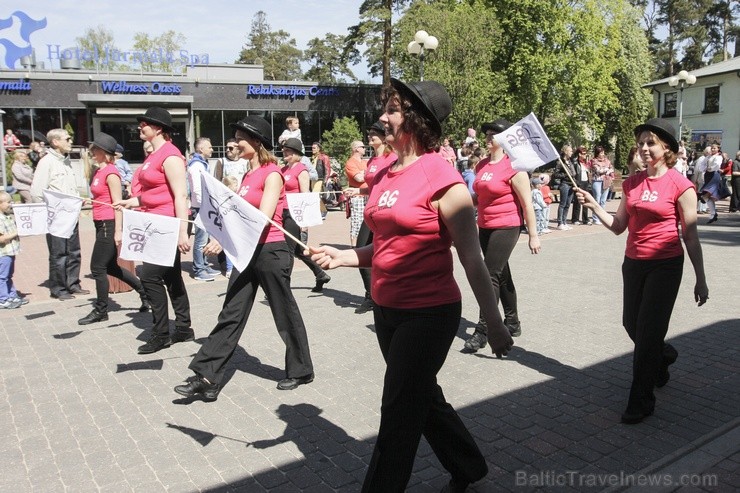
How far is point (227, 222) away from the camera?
4414 mm

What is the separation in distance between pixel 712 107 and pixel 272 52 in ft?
159

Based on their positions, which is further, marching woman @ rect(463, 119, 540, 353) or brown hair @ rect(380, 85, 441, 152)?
marching woman @ rect(463, 119, 540, 353)

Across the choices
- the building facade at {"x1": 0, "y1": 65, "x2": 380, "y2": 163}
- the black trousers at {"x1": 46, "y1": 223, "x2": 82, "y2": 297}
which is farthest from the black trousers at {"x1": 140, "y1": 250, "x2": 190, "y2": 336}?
the building facade at {"x1": 0, "y1": 65, "x2": 380, "y2": 163}

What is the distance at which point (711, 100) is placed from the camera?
45.4 meters

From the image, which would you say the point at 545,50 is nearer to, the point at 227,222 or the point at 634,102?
the point at 634,102

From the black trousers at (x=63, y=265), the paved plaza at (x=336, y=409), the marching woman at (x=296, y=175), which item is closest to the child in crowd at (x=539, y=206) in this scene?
the paved plaza at (x=336, y=409)

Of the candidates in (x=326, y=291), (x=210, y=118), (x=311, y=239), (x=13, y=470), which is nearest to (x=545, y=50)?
(x=210, y=118)

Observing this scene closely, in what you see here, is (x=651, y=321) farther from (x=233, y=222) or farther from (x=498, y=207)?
(x=233, y=222)

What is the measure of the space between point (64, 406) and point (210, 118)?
31.2 m

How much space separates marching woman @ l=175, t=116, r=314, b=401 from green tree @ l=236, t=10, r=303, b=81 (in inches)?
2662

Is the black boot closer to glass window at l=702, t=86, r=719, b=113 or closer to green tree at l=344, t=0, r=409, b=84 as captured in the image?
green tree at l=344, t=0, r=409, b=84

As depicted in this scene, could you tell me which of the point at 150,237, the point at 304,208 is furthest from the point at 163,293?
the point at 304,208

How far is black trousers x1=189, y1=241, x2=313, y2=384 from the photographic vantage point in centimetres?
486

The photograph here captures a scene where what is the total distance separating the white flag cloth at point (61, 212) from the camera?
716cm
